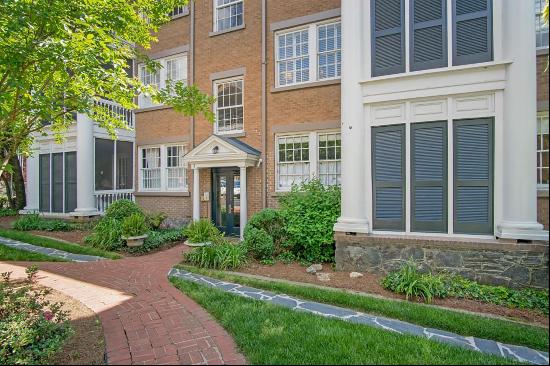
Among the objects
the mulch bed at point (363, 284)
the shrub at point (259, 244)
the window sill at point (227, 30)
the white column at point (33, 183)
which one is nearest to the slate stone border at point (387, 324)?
the mulch bed at point (363, 284)

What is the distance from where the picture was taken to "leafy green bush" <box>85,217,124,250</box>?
10.3 meters

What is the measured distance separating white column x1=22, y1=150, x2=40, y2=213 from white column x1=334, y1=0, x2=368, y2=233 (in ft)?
52.4

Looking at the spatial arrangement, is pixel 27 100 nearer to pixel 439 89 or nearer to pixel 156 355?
pixel 156 355

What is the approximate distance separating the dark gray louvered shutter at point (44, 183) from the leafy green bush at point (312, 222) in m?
13.2

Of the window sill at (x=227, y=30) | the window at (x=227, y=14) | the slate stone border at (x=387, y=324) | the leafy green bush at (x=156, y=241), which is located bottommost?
the slate stone border at (x=387, y=324)

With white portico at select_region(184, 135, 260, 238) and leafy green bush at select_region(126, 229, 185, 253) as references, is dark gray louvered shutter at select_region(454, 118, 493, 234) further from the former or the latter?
leafy green bush at select_region(126, 229, 185, 253)

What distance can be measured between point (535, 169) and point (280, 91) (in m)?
7.61

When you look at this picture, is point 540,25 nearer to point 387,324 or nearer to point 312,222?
point 312,222

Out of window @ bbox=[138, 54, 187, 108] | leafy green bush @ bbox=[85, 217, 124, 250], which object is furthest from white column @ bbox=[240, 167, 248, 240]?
window @ bbox=[138, 54, 187, 108]

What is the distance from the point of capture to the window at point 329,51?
10625 mm

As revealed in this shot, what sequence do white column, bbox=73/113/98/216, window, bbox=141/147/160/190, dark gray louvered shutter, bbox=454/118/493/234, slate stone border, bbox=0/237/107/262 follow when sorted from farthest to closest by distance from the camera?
window, bbox=141/147/160/190 < white column, bbox=73/113/98/216 < slate stone border, bbox=0/237/107/262 < dark gray louvered shutter, bbox=454/118/493/234

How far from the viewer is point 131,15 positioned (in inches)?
246

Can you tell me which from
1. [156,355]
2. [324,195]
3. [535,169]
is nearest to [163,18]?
[324,195]

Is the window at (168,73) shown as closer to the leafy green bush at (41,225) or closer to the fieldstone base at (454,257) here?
the leafy green bush at (41,225)
